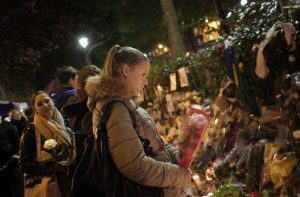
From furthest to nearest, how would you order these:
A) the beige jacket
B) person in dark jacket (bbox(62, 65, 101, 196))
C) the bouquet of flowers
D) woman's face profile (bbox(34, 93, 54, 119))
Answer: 1. woman's face profile (bbox(34, 93, 54, 119))
2. person in dark jacket (bbox(62, 65, 101, 196))
3. the bouquet of flowers
4. the beige jacket

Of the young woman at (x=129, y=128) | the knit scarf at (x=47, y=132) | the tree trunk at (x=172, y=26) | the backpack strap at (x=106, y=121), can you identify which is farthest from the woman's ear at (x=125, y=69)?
the tree trunk at (x=172, y=26)

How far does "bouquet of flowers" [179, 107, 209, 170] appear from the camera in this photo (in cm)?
297

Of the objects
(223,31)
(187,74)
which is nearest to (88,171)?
(223,31)

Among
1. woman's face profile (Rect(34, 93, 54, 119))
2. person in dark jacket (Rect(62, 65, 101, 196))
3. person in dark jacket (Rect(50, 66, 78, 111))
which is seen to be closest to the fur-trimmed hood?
person in dark jacket (Rect(62, 65, 101, 196))

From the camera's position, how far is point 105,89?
2.82 meters

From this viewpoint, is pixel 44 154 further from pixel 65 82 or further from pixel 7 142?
pixel 7 142

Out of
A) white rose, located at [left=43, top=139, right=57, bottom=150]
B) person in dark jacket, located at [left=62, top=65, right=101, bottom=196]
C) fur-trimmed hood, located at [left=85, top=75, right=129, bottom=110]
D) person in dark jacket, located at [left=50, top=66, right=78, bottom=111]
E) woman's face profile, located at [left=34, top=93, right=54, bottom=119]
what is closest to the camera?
fur-trimmed hood, located at [left=85, top=75, right=129, bottom=110]

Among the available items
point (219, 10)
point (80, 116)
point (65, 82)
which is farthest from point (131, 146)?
point (219, 10)

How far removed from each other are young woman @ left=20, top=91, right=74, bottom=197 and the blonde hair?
7.09 ft

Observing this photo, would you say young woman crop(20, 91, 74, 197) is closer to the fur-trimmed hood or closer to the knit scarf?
the knit scarf

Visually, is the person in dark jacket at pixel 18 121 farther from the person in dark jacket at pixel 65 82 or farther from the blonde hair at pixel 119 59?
the blonde hair at pixel 119 59

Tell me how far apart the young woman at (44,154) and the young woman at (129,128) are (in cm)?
210

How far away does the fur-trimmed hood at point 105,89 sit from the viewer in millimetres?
2814

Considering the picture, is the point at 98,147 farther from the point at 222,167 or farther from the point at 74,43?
the point at 74,43
